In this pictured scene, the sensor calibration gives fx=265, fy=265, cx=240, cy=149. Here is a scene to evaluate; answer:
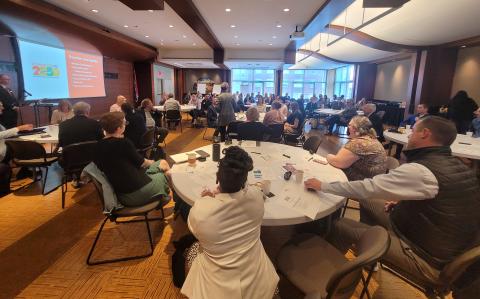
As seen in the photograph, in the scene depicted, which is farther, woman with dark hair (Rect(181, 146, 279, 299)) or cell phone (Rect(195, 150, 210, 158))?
cell phone (Rect(195, 150, 210, 158))

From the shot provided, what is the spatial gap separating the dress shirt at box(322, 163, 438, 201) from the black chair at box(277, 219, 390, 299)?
0.99 ft

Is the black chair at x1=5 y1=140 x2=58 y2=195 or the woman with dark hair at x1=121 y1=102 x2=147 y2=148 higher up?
the woman with dark hair at x1=121 y1=102 x2=147 y2=148

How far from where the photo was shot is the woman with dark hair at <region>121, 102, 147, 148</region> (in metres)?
4.43

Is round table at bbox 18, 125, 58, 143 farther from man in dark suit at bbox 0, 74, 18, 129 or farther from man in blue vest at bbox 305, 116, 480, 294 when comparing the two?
man in blue vest at bbox 305, 116, 480, 294

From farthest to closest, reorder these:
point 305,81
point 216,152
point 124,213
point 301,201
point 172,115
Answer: point 305,81 → point 172,115 → point 216,152 → point 124,213 → point 301,201

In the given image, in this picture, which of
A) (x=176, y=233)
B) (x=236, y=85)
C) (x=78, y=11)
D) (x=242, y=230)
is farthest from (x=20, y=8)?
(x=236, y=85)

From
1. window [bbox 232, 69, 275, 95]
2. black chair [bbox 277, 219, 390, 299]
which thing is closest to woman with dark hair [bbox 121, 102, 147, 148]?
black chair [bbox 277, 219, 390, 299]

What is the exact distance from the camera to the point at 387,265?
1720 mm

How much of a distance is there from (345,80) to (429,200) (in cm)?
1768

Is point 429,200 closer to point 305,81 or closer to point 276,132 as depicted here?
point 276,132

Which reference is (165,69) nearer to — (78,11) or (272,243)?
(78,11)

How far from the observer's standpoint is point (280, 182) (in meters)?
2.14

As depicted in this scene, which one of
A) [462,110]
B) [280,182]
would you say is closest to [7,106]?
[280,182]

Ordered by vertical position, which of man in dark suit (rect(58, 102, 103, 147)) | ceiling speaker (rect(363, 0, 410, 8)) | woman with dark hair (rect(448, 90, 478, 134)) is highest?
ceiling speaker (rect(363, 0, 410, 8))
